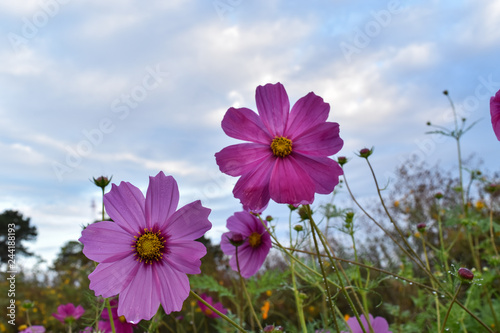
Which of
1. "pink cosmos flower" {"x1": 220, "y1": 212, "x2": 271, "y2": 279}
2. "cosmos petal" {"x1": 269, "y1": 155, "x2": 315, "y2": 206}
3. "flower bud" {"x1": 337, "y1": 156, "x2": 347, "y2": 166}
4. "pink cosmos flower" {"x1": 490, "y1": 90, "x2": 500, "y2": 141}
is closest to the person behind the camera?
"cosmos petal" {"x1": 269, "y1": 155, "x2": 315, "y2": 206}

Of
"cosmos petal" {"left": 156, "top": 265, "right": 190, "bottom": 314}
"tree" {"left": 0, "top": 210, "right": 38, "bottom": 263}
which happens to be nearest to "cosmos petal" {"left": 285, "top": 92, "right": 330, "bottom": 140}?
"cosmos petal" {"left": 156, "top": 265, "right": 190, "bottom": 314}

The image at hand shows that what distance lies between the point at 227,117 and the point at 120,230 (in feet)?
0.87

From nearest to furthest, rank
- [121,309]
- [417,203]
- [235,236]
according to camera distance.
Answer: [121,309]
[235,236]
[417,203]

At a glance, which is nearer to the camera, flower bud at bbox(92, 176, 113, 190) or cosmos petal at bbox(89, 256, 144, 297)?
cosmos petal at bbox(89, 256, 144, 297)

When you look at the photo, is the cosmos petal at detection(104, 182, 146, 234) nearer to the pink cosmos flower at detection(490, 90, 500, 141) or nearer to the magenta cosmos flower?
the magenta cosmos flower

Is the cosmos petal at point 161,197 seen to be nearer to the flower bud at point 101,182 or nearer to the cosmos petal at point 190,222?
the cosmos petal at point 190,222

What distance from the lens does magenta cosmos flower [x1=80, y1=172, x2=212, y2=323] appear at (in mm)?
681

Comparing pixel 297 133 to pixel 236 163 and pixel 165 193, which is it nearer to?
pixel 236 163

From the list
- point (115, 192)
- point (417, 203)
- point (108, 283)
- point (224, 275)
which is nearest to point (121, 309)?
point (108, 283)

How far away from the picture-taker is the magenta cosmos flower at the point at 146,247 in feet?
2.23

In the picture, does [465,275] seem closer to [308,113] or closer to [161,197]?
[308,113]

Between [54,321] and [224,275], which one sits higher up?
[224,275]

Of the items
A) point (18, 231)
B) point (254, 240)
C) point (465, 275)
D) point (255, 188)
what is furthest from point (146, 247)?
point (18, 231)

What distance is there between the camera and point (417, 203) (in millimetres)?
4684
